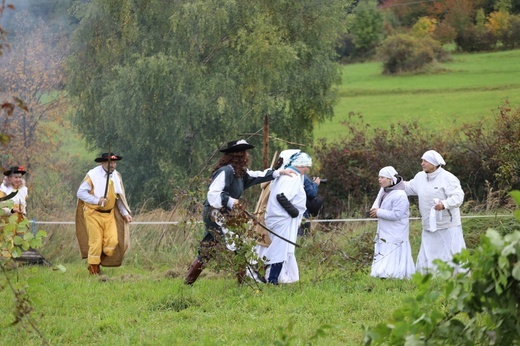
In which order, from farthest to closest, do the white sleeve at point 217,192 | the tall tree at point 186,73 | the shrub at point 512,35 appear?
the shrub at point 512,35 → the tall tree at point 186,73 → the white sleeve at point 217,192

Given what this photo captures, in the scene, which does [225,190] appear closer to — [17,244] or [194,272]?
[194,272]

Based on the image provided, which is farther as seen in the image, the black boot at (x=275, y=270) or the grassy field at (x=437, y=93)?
the grassy field at (x=437, y=93)

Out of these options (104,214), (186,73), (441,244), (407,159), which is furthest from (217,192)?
(186,73)

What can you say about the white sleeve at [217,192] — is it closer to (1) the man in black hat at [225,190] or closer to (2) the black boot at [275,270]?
(1) the man in black hat at [225,190]

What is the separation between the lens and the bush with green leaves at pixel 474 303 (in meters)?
5.03

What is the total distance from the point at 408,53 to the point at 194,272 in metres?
33.9

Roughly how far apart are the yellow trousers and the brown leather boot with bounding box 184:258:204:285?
7.25ft

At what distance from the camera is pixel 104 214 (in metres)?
13.2

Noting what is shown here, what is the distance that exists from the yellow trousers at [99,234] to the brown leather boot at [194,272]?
2.21 meters

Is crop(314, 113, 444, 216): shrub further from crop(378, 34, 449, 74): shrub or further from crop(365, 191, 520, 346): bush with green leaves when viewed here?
crop(378, 34, 449, 74): shrub

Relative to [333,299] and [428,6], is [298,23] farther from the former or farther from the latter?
[428,6]

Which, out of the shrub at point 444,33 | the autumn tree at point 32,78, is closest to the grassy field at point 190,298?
the autumn tree at point 32,78

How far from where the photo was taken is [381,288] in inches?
421

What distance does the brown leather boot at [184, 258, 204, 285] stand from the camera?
1115 cm
